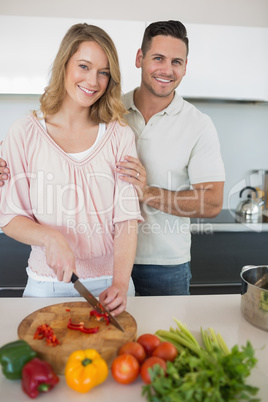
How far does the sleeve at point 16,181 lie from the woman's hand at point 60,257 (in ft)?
0.69

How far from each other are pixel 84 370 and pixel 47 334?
171 millimetres

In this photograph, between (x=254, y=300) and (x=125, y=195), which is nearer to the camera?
(x=254, y=300)

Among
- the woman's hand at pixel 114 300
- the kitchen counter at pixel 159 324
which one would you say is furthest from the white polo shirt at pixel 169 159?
the woman's hand at pixel 114 300

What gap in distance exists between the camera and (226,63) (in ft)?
8.64

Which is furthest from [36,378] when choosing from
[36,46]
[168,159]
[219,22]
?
[219,22]

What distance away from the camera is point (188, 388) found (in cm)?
72

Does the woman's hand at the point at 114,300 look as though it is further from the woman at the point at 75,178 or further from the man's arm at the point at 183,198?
the man's arm at the point at 183,198

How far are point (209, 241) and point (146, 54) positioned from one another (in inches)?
54.4

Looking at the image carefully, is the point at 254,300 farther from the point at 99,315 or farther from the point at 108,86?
the point at 108,86

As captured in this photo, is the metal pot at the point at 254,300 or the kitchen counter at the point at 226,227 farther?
the kitchen counter at the point at 226,227

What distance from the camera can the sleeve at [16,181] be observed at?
1.33 m

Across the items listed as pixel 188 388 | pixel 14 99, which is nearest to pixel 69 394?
pixel 188 388

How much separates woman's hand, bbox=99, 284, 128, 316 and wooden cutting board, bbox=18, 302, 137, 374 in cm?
2

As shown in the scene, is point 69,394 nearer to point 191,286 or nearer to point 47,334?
point 47,334
